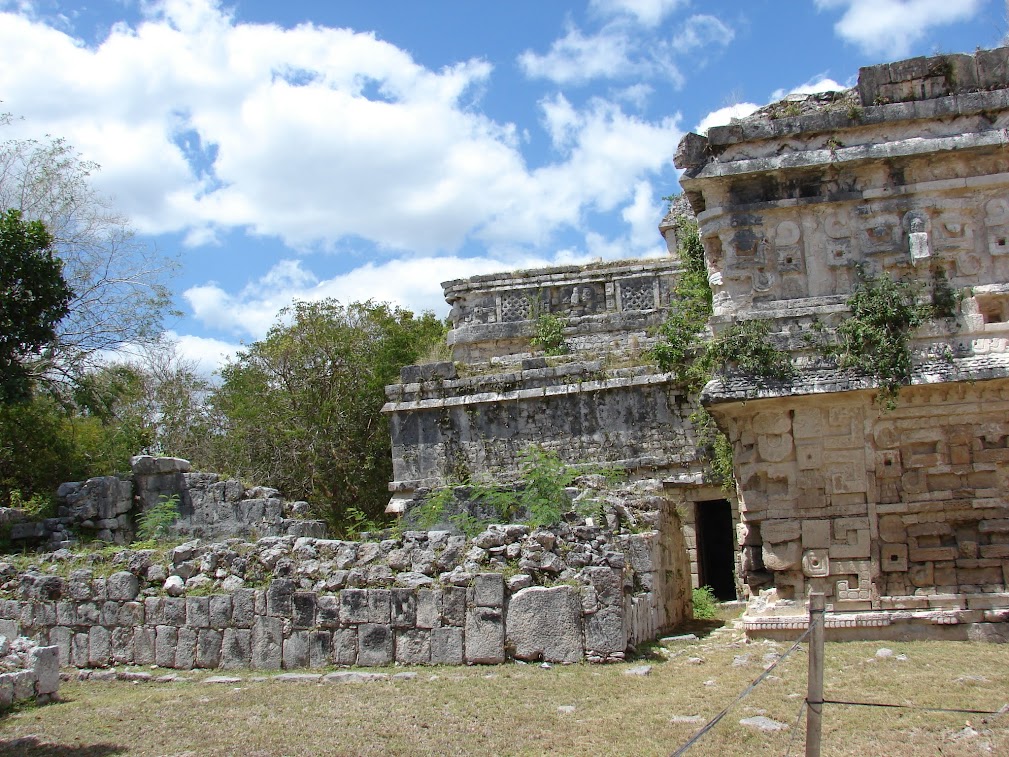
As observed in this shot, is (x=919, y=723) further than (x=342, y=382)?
No

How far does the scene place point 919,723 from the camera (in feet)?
19.6

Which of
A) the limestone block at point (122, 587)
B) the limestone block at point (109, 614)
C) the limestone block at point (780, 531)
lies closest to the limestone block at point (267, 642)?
the limestone block at point (122, 587)

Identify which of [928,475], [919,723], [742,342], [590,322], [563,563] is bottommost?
[919,723]

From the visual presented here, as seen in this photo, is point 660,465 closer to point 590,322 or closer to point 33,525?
point 590,322

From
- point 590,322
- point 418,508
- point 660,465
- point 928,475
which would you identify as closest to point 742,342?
point 928,475

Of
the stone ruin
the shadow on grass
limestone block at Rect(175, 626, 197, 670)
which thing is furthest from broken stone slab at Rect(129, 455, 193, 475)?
→ the shadow on grass

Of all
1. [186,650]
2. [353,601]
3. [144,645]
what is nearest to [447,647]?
[353,601]

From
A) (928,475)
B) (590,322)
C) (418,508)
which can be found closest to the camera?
(928,475)

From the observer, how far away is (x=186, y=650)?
9023mm

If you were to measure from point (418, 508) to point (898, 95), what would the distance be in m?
6.80

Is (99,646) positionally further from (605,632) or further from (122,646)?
(605,632)

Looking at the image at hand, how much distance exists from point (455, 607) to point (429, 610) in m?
0.24

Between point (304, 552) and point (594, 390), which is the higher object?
point (594, 390)

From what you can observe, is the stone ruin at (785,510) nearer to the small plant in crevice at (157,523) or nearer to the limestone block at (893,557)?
the limestone block at (893,557)
